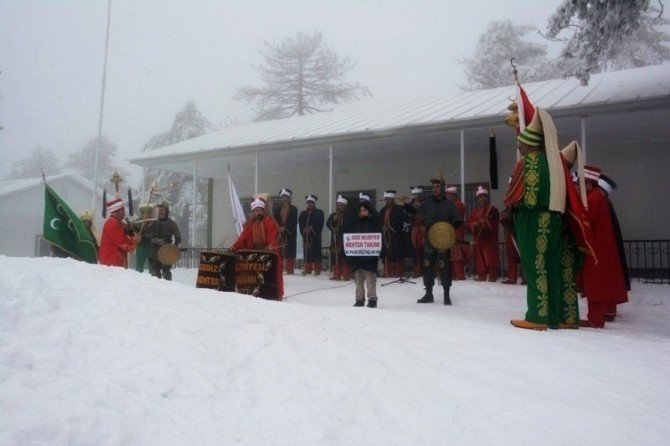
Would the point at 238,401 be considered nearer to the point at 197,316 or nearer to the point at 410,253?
the point at 197,316

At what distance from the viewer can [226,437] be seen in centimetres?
244

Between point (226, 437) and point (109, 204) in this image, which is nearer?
point (226, 437)

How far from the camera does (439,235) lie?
862cm

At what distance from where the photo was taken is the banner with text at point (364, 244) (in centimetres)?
852

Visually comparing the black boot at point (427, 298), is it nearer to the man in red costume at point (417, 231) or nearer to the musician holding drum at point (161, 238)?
the man in red costume at point (417, 231)

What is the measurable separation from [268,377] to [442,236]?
235 inches

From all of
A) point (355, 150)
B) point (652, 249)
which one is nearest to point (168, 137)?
point (355, 150)

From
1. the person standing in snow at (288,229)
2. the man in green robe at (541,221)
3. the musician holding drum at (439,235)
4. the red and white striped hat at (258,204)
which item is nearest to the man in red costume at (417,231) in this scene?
the musician holding drum at (439,235)

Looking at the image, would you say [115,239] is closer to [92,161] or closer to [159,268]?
[159,268]

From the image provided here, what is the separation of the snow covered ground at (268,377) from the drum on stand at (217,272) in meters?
3.79

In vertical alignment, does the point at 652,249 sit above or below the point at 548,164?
below

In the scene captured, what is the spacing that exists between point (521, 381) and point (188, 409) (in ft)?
7.04

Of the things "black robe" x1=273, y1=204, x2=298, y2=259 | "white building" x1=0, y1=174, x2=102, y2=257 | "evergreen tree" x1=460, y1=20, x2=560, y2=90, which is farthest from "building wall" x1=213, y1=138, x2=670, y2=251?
"evergreen tree" x1=460, y1=20, x2=560, y2=90

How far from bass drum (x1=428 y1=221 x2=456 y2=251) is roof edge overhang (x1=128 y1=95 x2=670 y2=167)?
3616 millimetres
